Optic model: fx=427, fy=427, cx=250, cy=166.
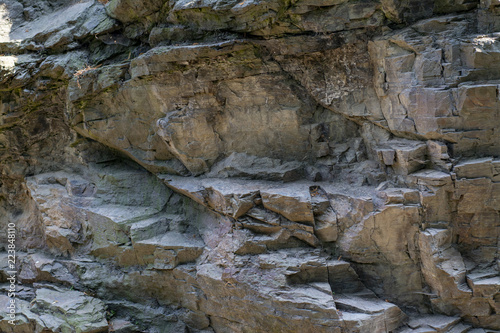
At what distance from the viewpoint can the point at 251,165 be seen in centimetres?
866

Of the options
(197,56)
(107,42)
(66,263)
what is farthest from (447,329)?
(107,42)

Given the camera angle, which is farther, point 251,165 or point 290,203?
point 251,165

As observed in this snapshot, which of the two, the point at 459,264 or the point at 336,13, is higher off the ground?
the point at 336,13

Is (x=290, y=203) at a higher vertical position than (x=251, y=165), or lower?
lower

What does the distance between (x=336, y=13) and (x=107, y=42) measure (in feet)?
16.0

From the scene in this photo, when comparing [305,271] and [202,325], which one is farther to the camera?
[202,325]

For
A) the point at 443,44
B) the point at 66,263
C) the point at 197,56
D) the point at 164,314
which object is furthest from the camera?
the point at 66,263

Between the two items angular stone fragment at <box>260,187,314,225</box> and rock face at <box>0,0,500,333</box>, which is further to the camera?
angular stone fragment at <box>260,187,314,225</box>

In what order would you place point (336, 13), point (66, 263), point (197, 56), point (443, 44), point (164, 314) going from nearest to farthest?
1. point (443, 44)
2. point (336, 13)
3. point (197, 56)
4. point (164, 314)
5. point (66, 263)

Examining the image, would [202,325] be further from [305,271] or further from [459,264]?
[459,264]

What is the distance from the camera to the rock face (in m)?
7.00

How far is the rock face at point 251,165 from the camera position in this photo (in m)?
7.00

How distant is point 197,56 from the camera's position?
26.4 feet

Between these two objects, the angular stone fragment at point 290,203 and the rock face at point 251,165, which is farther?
the angular stone fragment at point 290,203
